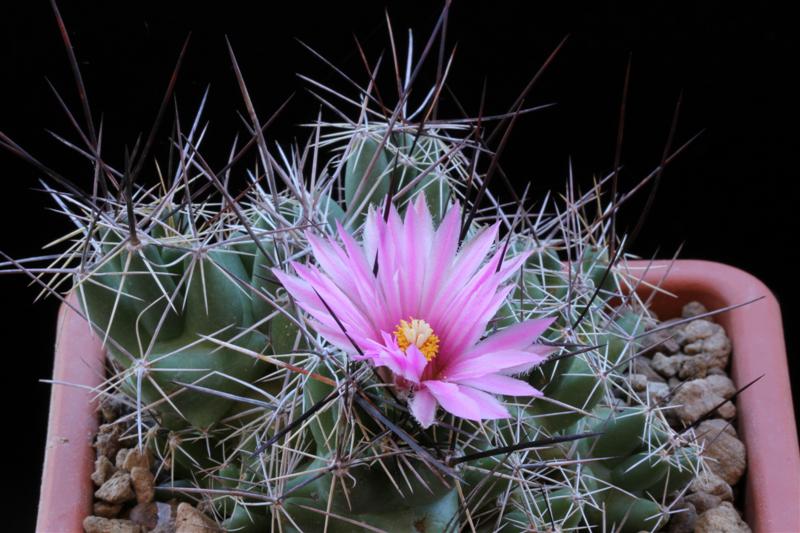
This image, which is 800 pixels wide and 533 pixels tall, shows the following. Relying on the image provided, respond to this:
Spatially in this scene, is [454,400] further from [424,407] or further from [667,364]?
[667,364]

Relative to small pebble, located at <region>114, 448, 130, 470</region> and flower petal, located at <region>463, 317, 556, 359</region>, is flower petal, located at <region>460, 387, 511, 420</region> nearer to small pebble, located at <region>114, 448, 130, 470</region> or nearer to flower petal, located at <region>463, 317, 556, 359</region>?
flower petal, located at <region>463, 317, 556, 359</region>

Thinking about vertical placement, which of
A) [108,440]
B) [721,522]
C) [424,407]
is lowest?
[721,522]

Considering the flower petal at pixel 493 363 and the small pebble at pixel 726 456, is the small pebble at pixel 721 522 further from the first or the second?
the flower petal at pixel 493 363

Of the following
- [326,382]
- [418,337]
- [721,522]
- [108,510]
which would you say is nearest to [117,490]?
[108,510]

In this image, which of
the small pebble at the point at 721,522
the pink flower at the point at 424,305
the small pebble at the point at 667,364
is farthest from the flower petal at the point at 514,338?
the small pebble at the point at 667,364

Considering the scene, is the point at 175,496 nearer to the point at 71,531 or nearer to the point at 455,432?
the point at 71,531

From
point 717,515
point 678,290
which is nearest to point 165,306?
point 717,515
